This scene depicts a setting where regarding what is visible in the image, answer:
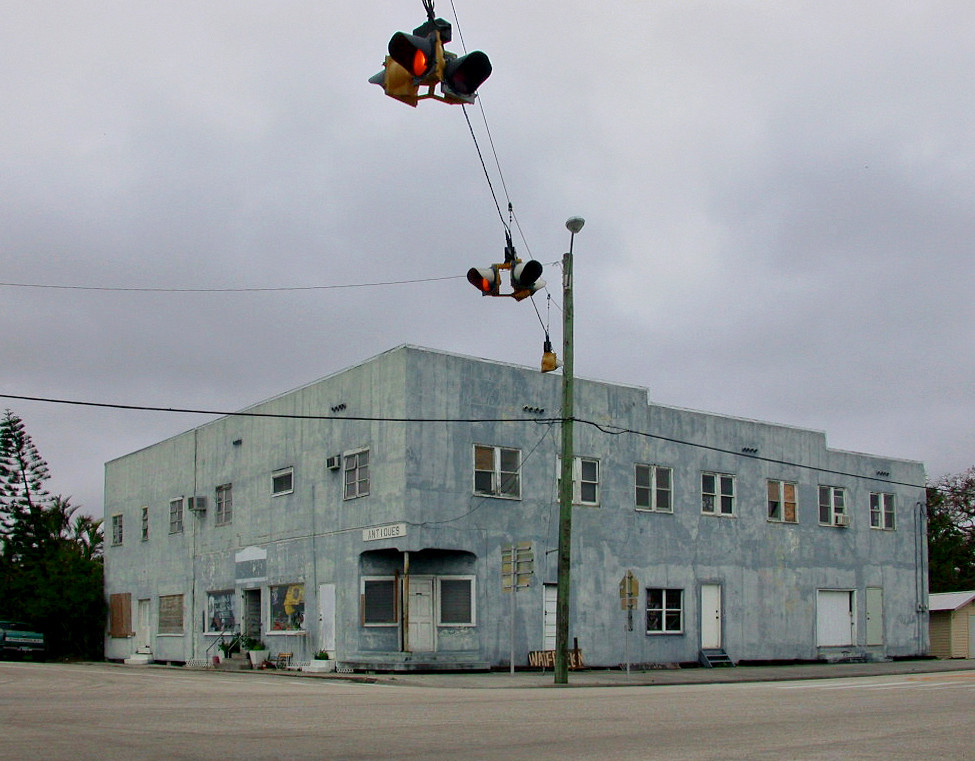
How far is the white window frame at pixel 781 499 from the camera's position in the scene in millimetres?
38312

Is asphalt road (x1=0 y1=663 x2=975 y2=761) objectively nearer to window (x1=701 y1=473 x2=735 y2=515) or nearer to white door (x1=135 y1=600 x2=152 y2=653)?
window (x1=701 y1=473 x2=735 y2=515)

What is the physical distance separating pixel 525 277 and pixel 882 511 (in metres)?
31.5

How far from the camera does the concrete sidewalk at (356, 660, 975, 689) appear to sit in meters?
25.1

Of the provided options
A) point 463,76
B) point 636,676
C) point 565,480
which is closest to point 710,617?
point 636,676

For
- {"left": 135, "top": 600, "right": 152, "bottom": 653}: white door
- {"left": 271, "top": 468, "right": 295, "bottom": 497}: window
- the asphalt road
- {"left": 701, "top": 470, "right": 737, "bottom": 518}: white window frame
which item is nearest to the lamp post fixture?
the asphalt road

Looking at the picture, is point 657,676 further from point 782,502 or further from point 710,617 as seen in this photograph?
point 782,502

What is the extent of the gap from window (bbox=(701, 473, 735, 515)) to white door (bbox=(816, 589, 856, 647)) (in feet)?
17.1

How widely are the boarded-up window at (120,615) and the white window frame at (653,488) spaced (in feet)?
66.1

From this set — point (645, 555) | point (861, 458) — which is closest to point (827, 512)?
point (861, 458)

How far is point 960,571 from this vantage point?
69.9 meters

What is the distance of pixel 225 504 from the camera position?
124 feet

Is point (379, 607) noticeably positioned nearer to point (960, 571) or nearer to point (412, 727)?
point (412, 727)

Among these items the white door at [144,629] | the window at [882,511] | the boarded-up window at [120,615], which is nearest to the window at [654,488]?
the window at [882,511]

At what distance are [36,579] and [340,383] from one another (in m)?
22.0
